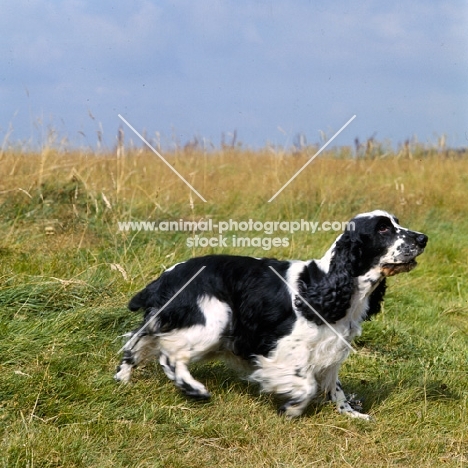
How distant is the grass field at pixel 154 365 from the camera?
12.1 feet

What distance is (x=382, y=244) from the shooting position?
4.15 meters

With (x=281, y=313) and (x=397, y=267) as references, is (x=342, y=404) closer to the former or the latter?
(x=281, y=313)

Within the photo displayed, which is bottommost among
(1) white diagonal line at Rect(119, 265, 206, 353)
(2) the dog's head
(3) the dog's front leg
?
(3) the dog's front leg

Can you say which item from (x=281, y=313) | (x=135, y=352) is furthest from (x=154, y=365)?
(x=281, y=313)

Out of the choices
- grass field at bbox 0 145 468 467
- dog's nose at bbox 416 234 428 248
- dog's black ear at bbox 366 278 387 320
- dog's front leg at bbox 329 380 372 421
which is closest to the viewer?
grass field at bbox 0 145 468 467

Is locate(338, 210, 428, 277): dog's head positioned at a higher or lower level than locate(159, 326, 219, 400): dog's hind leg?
higher

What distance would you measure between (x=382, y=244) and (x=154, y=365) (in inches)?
62.2

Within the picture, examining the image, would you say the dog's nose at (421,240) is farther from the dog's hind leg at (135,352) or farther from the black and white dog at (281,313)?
the dog's hind leg at (135,352)

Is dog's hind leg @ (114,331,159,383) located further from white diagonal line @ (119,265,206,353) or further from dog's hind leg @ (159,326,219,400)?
dog's hind leg @ (159,326,219,400)

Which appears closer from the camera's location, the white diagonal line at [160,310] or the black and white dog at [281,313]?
the black and white dog at [281,313]

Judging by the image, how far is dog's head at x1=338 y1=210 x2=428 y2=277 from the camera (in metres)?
4.11

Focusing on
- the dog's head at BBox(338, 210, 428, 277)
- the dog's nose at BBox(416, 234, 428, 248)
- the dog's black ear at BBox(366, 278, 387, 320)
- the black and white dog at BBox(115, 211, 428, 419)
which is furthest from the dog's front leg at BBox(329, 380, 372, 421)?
the dog's nose at BBox(416, 234, 428, 248)

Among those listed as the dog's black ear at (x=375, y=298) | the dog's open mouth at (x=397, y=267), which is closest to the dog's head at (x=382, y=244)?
the dog's open mouth at (x=397, y=267)

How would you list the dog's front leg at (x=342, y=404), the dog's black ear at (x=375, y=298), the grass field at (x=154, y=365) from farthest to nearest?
1. the dog's black ear at (x=375, y=298)
2. the dog's front leg at (x=342, y=404)
3. the grass field at (x=154, y=365)
